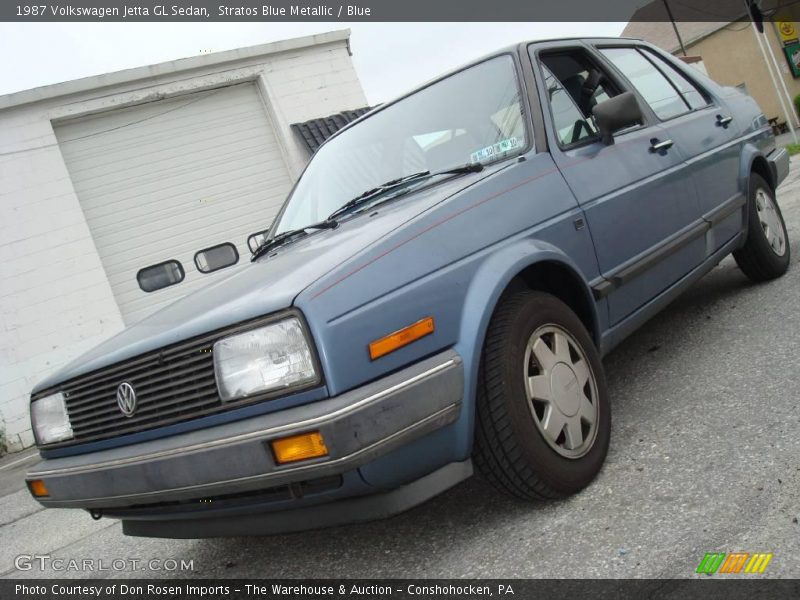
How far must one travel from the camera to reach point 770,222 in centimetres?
470

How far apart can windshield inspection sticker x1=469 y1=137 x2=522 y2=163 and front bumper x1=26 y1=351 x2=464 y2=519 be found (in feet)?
3.42

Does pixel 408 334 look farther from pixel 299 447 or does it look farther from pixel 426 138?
pixel 426 138

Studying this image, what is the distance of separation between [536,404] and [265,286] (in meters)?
0.94

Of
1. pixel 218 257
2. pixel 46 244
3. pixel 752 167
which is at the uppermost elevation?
pixel 46 244

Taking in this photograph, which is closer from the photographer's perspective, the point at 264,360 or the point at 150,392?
the point at 264,360

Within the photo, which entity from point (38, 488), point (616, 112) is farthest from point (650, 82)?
point (38, 488)

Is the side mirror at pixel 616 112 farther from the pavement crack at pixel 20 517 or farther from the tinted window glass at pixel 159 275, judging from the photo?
the tinted window glass at pixel 159 275

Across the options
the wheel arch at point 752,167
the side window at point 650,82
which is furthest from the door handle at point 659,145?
the wheel arch at point 752,167

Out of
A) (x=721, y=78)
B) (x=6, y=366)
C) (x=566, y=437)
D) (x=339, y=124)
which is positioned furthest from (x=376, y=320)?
(x=721, y=78)

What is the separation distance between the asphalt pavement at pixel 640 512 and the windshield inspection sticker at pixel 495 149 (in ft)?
3.88

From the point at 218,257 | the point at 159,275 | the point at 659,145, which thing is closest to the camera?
the point at 659,145

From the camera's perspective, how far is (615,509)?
2387 millimetres

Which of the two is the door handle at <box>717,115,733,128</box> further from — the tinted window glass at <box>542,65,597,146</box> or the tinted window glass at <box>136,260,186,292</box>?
the tinted window glass at <box>136,260,186,292</box>

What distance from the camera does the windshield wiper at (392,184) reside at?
289 cm
